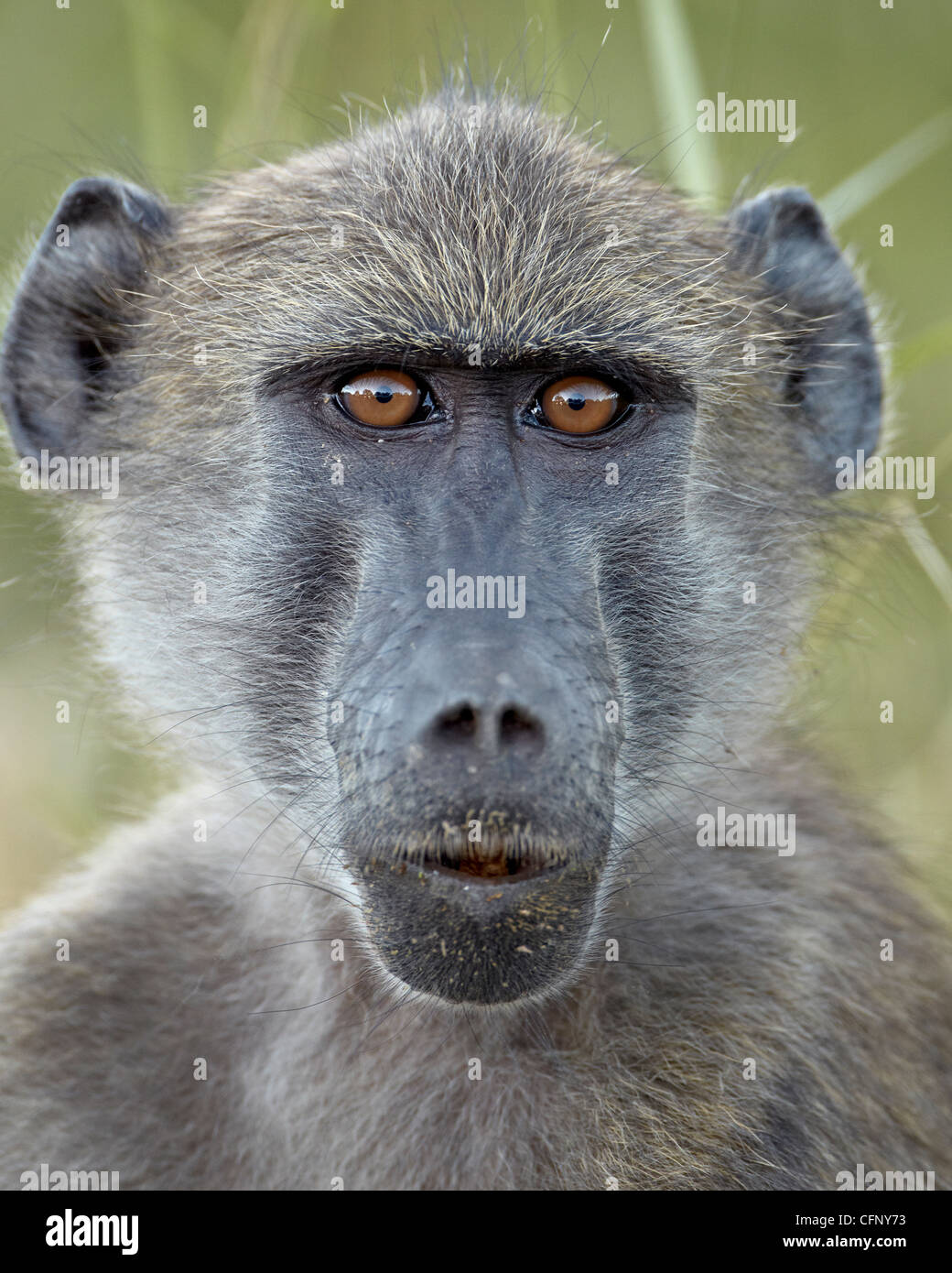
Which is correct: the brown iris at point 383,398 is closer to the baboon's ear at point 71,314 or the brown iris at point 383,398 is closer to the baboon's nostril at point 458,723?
the baboon's ear at point 71,314

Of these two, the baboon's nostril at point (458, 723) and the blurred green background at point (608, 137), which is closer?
the baboon's nostril at point (458, 723)

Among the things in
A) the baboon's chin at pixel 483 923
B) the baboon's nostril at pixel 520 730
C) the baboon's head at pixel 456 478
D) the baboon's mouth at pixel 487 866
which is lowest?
the baboon's chin at pixel 483 923

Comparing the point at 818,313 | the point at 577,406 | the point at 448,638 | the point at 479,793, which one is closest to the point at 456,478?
the point at 577,406

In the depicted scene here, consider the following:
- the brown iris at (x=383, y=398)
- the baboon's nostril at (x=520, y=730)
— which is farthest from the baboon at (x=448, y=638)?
the baboon's nostril at (x=520, y=730)

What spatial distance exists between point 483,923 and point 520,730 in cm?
47

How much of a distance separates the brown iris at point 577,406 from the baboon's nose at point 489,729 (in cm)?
115

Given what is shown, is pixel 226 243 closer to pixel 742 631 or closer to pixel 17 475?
pixel 17 475

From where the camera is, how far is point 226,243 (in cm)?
443

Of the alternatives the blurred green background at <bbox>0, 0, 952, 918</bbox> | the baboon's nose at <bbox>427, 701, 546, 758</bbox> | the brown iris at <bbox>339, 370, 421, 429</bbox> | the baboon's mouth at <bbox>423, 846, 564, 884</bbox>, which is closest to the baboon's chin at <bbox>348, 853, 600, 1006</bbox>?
the baboon's mouth at <bbox>423, 846, 564, 884</bbox>

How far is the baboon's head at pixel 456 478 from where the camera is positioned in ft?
11.0

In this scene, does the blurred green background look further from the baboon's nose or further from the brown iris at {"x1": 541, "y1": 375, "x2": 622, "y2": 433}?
the baboon's nose

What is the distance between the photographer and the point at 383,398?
4.01m
